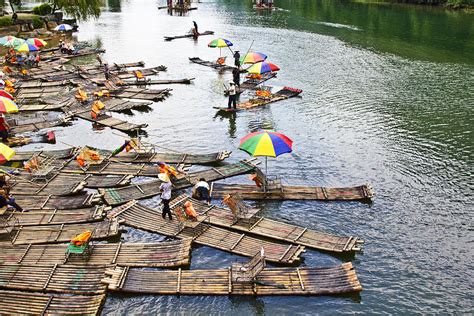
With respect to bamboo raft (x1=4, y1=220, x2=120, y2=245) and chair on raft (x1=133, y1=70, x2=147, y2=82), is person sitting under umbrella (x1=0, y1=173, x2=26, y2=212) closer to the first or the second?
bamboo raft (x1=4, y1=220, x2=120, y2=245)

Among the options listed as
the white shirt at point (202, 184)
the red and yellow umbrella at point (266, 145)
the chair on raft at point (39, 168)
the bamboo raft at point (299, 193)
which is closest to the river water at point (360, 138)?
the bamboo raft at point (299, 193)

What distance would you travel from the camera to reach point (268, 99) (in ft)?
134

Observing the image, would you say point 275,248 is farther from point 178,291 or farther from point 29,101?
point 29,101

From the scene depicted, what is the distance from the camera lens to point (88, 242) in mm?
19891

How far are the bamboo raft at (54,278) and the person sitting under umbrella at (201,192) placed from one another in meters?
7.09

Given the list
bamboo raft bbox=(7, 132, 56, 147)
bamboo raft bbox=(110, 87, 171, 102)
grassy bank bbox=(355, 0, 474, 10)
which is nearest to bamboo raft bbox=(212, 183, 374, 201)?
bamboo raft bbox=(7, 132, 56, 147)

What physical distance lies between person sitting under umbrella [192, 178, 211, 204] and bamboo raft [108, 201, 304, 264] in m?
2.44

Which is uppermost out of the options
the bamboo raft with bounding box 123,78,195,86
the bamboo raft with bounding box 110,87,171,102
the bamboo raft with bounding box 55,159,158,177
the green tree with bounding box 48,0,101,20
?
the green tree with bounding box 48,0,101,20

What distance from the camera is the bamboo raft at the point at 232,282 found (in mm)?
17922

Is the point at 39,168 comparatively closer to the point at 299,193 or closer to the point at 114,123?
the point at 114,123

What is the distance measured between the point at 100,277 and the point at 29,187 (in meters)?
9.50

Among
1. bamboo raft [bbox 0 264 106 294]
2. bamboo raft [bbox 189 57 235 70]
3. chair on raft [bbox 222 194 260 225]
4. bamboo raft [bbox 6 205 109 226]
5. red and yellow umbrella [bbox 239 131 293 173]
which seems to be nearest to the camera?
bamboo raft [bbox 0 264 106 294]

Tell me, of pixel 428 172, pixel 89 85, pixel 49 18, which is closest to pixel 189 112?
pixel 89 85

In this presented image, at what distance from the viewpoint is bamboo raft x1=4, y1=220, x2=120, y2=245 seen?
20688 millimetres
